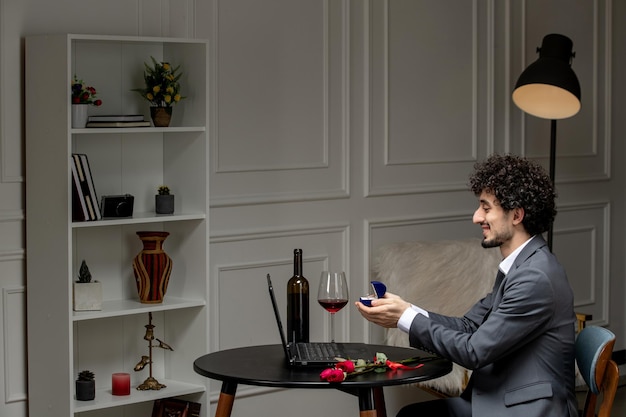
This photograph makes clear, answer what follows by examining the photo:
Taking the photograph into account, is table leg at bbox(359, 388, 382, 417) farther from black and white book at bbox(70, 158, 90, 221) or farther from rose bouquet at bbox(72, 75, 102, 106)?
rose bouquet at bbox(72, 75, 102, 106)

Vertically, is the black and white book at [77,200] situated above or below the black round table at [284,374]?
above

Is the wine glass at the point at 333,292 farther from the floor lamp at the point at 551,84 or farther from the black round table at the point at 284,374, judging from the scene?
the floor lamp at the point at 551,84

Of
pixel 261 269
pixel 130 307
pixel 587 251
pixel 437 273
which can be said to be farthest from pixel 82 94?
pixel 587 251

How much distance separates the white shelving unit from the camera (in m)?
3.30

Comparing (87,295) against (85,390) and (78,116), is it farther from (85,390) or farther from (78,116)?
(78,116)

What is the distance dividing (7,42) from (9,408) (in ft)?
4.23

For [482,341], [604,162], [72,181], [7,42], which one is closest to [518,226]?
[482,341]

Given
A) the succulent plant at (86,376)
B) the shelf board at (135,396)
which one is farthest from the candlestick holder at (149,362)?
the succulent plant at (86,376)

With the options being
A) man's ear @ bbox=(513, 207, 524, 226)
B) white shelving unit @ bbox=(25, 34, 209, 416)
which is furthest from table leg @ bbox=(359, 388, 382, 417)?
white shelving unit @ bbox=(25, 34, 209, 416)

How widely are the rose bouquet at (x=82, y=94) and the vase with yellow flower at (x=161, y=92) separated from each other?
19 centimetres

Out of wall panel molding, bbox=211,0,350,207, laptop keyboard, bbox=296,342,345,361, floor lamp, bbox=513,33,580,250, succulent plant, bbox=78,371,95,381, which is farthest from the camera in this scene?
floor lamp, bbox=513,33,580,250

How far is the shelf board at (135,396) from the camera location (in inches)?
134

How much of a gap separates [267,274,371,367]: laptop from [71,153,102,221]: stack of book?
808mm

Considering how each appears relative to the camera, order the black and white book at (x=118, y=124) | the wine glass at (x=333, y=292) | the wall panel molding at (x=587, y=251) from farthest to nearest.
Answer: the wall panel molding at (x=587, y=251) → the black and white book at (x=118, y=124) → the wine glass at (x=333, y=292)
